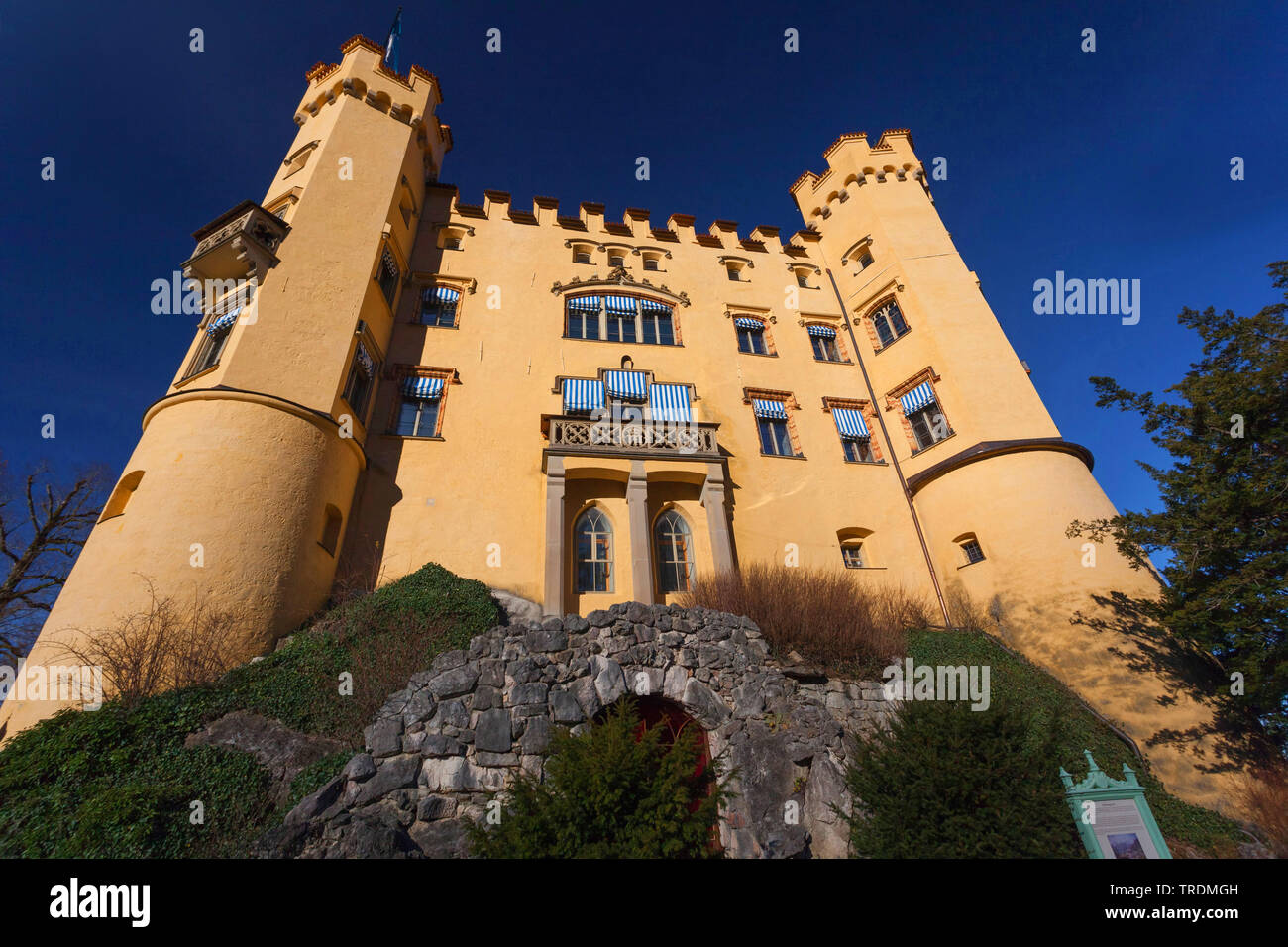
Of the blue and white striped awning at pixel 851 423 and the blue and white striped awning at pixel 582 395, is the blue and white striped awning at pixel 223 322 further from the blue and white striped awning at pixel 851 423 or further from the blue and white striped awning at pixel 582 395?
the blue and white striped awning at pixel 851 423

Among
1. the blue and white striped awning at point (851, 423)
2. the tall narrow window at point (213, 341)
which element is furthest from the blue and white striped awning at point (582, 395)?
the tall narrow window at point (213, 341)

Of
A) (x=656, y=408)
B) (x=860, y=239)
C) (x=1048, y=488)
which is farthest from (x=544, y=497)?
(x=860, y=239)

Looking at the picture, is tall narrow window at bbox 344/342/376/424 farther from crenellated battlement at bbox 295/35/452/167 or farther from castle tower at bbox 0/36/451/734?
crenellated battlement at bbox 295/35/452/167

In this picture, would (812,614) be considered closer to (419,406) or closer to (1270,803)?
(1270,803)

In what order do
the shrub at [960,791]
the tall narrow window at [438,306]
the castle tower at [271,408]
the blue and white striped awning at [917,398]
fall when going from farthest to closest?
the tall narrow window at [438,306], the blue and white striped awning at [917,398], the castle tower at [271,408], the shrub at [960,791]

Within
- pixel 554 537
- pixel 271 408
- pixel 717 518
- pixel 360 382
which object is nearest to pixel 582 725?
pixel 554 537

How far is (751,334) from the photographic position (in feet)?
69.9

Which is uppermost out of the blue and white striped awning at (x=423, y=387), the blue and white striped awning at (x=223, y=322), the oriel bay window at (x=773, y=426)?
the blue and white striped awning at (x=223, y=322)

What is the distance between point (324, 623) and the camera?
10898 mm

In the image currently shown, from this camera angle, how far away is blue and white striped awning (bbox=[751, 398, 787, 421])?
1892 centimetres

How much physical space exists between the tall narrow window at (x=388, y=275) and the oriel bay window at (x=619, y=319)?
562 cm

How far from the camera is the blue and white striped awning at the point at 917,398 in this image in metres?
18.2

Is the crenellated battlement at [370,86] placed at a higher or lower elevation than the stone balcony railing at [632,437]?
higher
